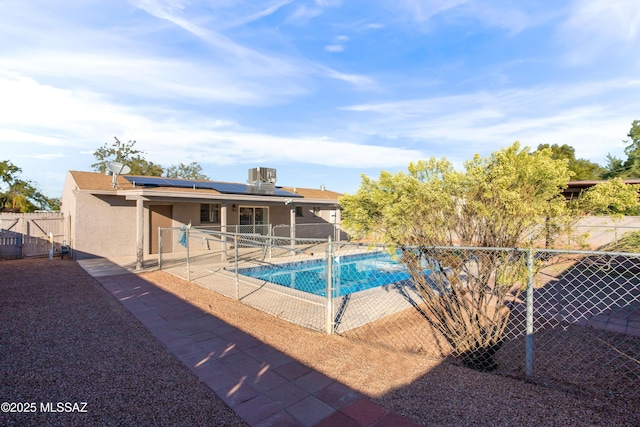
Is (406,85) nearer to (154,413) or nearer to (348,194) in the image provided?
(348,194)

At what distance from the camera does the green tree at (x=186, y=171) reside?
39.3 meters

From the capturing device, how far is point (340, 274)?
11375 millimetres

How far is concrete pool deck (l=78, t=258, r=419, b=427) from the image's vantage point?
8.32 ft

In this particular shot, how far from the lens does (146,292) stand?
702 centimetres

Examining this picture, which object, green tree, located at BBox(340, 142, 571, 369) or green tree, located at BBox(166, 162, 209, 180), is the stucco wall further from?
green tree, located at BBox(166, 162, 209, 180)

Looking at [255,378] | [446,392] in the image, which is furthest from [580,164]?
[255,378]

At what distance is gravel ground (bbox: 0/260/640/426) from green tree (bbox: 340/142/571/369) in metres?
0.76

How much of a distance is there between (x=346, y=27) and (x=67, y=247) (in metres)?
13.6

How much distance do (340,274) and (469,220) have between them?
8128mm

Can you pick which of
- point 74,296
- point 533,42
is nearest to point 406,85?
point 533,42

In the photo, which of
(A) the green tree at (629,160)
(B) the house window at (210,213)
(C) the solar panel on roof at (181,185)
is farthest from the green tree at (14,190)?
(A) the green tree at (629,160)

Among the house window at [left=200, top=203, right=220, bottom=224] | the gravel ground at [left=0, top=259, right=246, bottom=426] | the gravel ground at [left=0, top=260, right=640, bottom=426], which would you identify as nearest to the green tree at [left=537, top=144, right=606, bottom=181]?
the house window at [left=200, top=203, right=220, bottom=224]

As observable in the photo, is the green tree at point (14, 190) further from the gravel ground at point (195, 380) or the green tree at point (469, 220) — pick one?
the green tree at point (469, 220)

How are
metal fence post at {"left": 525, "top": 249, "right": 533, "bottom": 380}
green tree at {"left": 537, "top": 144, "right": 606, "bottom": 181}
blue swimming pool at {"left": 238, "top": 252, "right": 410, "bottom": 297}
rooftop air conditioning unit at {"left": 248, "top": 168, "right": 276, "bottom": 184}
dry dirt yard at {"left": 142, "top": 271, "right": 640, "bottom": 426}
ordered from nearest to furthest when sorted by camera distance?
dry dirt yard at {"left": 142, "top": 271, "right": 640, "bottom": 426}
metal fence post at {"left": 525, "top": 249, "right": 533, "bottom": 380}
blue swimming pool at {"left": 238, "top": 252, "right": 410, "bottom": 297}
rooftop air conditioning unit at {"left": 248, "top": 168, "right": 276, "bottom": 184}
green tree at {"left": 537, "top": 144, "right": 606, "bottom": 181}
